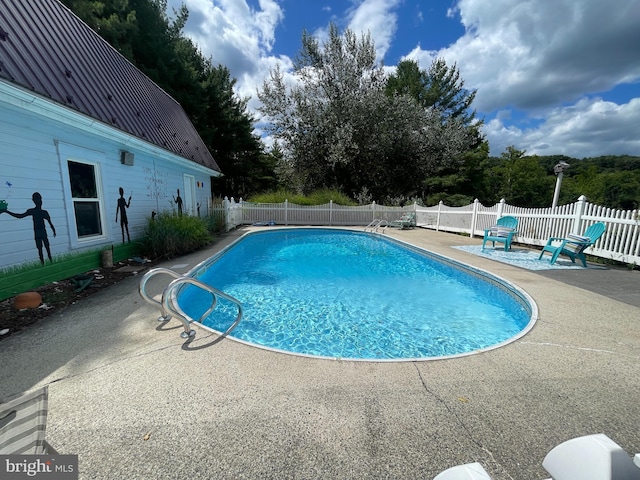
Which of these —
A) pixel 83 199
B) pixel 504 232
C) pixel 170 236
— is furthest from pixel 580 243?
pixel 83 199

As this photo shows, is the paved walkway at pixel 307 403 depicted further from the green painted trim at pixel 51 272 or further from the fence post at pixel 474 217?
the fence post at pixel 474 217

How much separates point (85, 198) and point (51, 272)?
1739 millimetres

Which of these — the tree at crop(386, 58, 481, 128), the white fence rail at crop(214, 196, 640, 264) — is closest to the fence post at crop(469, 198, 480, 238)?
the white fence rail at crop(214, 196, 640, 264)

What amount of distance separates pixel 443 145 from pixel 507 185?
51.1ft

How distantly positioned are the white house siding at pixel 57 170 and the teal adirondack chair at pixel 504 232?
31.4 ft

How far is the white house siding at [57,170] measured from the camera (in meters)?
3.74

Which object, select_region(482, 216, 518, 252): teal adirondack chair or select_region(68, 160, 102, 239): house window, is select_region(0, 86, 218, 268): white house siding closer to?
select_region(68, 160, 102, 239): house window

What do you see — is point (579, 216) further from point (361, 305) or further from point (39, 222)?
point (39, 222)

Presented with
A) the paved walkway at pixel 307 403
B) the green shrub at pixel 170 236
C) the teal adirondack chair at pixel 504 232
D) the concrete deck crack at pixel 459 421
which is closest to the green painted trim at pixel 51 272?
the green shrub at pixel 170 236

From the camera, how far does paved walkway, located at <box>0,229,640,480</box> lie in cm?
151

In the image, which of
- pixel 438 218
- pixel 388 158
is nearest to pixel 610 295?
pixel 438 218

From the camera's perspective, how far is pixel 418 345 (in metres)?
3.60

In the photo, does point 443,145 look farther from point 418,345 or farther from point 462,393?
point 462,393

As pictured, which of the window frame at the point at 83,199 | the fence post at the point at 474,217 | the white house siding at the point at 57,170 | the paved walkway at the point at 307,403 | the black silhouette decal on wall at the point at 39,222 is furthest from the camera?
the fence post at the point at 474,217
